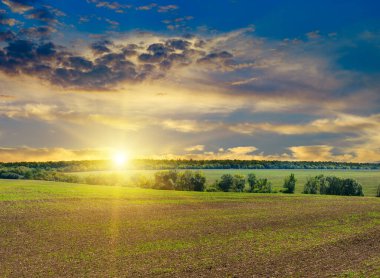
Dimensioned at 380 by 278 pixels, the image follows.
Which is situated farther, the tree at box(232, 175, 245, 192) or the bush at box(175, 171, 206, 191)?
the bush at box(175, 171, 206, 191)

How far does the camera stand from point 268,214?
6022 cm

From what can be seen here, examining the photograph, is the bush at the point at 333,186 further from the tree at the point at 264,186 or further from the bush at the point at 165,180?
the bush at the point at 165,180

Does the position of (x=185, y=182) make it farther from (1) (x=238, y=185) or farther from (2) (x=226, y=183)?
(1) (x=238, y=185)

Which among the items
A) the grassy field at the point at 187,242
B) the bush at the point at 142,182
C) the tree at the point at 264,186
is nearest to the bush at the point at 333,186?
A: the tree at the point at 264,186

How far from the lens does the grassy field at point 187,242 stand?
28109 millimetres

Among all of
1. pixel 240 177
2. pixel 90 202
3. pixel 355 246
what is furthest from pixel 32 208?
pixel 240 177

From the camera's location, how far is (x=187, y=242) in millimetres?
38094

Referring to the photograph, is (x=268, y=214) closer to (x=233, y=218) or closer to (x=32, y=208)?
(x=233, y=218)

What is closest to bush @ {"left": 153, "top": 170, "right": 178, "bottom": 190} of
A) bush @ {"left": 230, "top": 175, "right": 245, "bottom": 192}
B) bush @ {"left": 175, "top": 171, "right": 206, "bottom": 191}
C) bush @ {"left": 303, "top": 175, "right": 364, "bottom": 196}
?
bush @ {"left": 175, "top": 171, "right": 206, "bottom": 191}

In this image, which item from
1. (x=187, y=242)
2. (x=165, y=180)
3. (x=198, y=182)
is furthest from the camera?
(x=165, y=180)

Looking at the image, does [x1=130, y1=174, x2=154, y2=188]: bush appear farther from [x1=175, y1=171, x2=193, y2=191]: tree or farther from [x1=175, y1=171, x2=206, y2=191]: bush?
[x1=175, y1=171, x2=206, y2=191]: bush

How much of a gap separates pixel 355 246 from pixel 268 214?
24224 mm

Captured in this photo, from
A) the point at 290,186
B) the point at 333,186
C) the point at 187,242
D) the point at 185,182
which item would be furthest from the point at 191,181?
the point at 187,242

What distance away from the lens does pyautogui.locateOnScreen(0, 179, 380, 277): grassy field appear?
1107 inches
